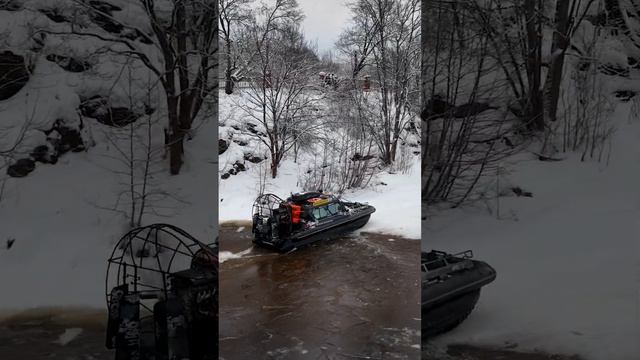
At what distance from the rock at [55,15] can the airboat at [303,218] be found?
1672mm

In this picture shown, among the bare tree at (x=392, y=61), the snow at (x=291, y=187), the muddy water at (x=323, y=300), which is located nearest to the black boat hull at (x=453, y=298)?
the muddy water at (x=323, y=300)

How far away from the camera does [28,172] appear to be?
8.21 ft

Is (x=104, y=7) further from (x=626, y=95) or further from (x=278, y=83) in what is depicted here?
(x=626, y=95)

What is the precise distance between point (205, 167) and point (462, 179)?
1530mm

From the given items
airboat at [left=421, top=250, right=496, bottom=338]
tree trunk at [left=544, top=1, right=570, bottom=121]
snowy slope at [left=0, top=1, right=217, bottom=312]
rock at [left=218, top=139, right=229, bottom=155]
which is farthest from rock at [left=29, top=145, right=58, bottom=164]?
tree trunk at [left=544, top=1, right=570, bottom=121]

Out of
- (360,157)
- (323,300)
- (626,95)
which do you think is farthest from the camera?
(360,157)

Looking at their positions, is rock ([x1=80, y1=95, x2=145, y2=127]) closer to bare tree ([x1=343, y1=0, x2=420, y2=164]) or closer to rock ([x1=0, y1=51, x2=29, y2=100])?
rock ([x1=0, y1=51, x2=29, y2=100])

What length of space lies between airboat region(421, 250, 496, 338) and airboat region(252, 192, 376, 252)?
3.04ft

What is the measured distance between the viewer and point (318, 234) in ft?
11.5

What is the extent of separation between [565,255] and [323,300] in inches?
64.1

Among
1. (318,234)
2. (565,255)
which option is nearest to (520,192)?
(565,255)

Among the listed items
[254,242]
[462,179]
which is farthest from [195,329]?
[462,179]

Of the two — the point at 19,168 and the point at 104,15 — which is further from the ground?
the point at 104,15

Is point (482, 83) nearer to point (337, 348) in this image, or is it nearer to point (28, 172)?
point (337, 348)
